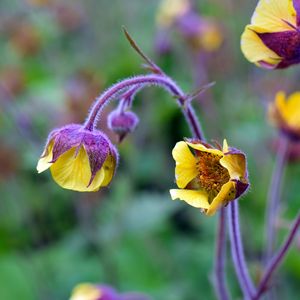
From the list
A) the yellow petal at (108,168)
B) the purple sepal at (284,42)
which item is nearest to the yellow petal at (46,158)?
the yellow petal at (108,168)

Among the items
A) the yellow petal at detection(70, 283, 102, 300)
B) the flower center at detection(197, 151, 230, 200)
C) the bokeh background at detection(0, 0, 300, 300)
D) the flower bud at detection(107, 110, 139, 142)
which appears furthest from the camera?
the bokeh background at detection(0, 0, 300, 300)

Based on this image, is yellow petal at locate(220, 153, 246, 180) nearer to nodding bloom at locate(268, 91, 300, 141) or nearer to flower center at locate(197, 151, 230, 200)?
flower center at locate(197, 151, 230, 200)

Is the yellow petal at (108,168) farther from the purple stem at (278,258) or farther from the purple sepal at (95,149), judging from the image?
the purple stem at (278,258)

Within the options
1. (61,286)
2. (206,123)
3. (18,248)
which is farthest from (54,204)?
(206,123)

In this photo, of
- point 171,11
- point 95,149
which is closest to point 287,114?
point 95,149

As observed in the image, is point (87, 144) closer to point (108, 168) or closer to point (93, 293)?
point (108, 168)

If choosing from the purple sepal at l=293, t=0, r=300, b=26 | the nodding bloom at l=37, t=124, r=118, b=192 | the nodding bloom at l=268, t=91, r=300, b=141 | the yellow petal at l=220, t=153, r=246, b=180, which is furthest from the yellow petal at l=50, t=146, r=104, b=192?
the nodding bloom at l=268, t=91, r=300, b=141

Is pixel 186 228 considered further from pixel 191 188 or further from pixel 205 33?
pixel 191 188

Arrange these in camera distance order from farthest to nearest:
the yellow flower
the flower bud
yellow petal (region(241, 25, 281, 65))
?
1. the yellow flower
2. the flower bud
3. yellow petal (region(241, 25, 281, 65))

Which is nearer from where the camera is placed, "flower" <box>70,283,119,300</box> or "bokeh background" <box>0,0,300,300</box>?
"flower" <box>70,283,119,300</box>
